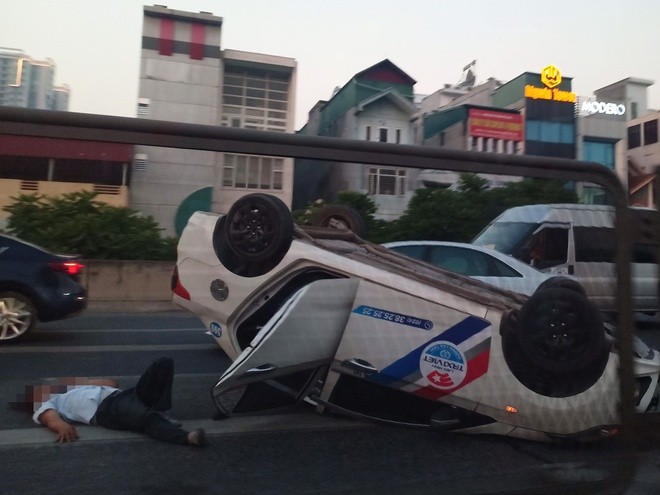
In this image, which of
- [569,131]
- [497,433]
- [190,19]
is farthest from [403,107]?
[497,433]

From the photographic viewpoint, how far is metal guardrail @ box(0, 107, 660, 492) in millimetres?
2012

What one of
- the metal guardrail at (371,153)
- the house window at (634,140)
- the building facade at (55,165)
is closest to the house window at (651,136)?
the house window at (634,140)

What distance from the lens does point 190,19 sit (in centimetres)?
2017

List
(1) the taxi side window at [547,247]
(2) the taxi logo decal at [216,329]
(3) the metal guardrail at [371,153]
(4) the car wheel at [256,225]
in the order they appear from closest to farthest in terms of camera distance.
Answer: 1. (3) the metal guardrail at [371,153]
2. (4) the car wheel at [256,225]
3. (1) the taxi side window at [547,247]
4. (2) the taxi logo decal at [216,329]

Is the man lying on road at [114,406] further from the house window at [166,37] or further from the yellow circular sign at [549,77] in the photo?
the yellow circular sign at [549,77]

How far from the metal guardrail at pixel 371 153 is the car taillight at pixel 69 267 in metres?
0.56

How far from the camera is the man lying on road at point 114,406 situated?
2.32 metres

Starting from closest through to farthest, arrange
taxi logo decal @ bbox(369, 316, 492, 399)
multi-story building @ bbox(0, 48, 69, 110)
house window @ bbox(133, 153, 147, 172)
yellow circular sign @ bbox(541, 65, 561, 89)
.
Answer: house window @ bbox(133, 153, 147, 172) → taxi logo decal @ bbox(369, 316, 492, 399) → multi-story building @ bbox(0, 48, 69, 110) → yellow circular sign @ bbox(541, 65, 561, 89)

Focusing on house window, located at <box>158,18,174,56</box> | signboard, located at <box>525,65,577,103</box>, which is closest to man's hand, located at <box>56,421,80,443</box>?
house window, located at <box>158,18,174,56</box>

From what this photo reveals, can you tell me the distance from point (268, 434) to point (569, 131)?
111 ft

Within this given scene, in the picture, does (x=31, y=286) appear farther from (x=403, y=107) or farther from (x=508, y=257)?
(x=403, y=107)

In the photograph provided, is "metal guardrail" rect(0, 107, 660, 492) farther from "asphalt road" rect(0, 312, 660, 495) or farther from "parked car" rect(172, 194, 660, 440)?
"asphalt road" rect(0, 312, 660, 495)

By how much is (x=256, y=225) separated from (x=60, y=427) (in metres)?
1.00

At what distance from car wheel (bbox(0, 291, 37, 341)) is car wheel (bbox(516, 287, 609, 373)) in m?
1.94
